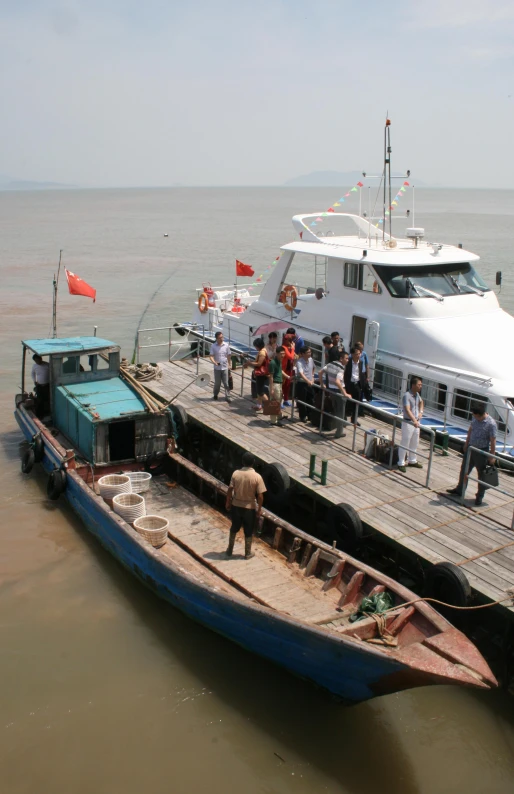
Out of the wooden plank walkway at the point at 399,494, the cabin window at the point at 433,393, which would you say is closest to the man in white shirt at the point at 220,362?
the wooden plank walkway at the point at 399,494

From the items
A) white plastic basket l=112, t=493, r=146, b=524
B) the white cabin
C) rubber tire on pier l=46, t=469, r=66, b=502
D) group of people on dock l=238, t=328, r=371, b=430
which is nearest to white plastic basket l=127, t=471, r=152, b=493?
white plastic basket l=112, t=493, r=146, b=524

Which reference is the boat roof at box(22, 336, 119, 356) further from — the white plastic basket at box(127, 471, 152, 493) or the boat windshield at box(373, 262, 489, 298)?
the boat windshield at box(373, 262, 489, 298)

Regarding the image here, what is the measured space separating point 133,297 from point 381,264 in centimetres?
2665

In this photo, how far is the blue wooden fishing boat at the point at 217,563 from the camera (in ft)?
25.5

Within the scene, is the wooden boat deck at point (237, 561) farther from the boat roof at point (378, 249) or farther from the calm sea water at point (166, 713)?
the boat roof at point (378, 249)

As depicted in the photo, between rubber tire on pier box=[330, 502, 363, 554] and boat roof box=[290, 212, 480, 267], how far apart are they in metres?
5.90

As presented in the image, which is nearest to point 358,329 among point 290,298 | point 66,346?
point 290,298

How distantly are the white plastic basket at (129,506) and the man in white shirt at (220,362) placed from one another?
4.30 metres

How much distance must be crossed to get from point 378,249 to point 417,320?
2304 mm

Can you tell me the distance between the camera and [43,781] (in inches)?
318

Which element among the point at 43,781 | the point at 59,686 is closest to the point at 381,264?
the point at 59,686

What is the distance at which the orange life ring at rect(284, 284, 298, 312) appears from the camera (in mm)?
16953

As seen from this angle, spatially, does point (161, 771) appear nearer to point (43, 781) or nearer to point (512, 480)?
point (43, 781)

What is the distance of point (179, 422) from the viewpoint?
14.5 m
